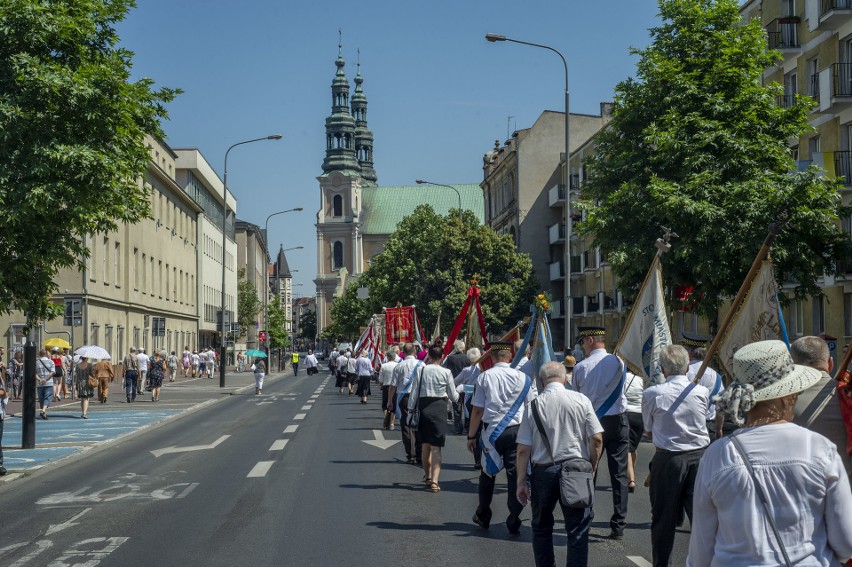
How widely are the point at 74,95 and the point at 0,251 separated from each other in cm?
266

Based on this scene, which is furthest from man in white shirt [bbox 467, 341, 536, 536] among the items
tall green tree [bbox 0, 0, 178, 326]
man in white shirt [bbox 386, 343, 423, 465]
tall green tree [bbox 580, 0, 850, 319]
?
tall green tree [bbox 580, 0, 850, 319]

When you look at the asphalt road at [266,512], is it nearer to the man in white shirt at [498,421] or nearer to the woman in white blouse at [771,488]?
the man in white shirt at [498,421]

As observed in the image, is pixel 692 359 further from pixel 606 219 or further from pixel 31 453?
pixel 606 219

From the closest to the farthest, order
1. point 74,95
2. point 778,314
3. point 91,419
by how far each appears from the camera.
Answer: point 778,314 → point 74,95 → point 91,419

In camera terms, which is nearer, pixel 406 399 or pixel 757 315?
pixel 757 315

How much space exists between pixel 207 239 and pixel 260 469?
→ 7459 centimetres

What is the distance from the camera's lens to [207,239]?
88.4m

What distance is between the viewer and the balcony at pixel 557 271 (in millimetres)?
74188

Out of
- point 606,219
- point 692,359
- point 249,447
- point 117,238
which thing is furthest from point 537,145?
point 692,359

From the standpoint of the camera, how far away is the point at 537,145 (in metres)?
79.1

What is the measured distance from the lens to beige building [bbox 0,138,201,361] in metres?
46.4

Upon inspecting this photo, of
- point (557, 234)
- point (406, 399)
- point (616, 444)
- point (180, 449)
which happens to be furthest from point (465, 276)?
point (616, 444)

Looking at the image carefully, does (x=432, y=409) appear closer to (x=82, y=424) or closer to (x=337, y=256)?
(x=82, y=424)

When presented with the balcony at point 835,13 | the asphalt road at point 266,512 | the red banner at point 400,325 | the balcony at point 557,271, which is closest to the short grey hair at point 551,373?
the asphalt road at point 266,512
